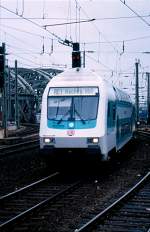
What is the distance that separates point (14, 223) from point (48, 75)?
7836cm

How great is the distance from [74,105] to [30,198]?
168 inches

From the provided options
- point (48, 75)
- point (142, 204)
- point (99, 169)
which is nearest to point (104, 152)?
point (99, 169)

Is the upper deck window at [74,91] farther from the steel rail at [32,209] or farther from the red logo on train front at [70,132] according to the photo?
the steel rail at [32,209]

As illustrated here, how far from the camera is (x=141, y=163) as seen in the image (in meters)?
20.2

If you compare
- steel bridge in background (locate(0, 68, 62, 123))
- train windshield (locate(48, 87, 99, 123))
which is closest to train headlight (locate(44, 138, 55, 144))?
train windshield (locate(48, 87, 99, 123))

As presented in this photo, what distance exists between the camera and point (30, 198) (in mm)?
12273

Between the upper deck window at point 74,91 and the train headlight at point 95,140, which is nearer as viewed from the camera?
the train headlight at point 95,140

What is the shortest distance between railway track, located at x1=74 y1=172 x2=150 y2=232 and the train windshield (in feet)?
11.5

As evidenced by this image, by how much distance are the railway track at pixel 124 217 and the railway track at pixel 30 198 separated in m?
1.30

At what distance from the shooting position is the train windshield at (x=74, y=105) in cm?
1552

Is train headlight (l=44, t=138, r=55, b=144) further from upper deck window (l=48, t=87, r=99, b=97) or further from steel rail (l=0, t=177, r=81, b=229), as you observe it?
steel rail (l=0, t=177, r=81, b=229)

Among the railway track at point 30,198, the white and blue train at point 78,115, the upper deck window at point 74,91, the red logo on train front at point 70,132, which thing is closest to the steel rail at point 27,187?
the railway track at point 30,198

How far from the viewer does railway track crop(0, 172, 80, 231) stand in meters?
10.0

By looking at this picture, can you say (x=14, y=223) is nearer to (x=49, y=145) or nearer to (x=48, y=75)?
(x=49, y=145)
